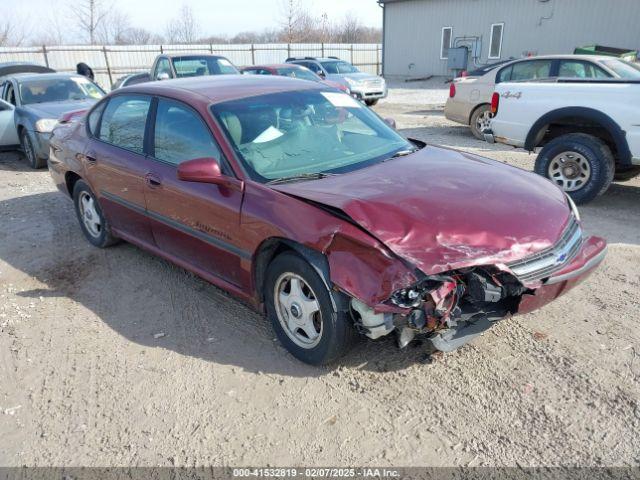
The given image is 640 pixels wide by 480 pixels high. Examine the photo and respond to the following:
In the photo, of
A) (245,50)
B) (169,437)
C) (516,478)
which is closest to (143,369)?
(169,437)

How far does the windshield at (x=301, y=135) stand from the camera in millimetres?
3471

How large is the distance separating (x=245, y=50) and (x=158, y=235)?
27.1 metres

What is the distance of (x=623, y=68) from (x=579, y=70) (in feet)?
2.61

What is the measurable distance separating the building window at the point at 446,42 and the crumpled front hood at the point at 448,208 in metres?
24.6

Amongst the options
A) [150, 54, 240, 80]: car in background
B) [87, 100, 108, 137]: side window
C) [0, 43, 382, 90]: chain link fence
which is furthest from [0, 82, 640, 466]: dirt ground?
[0, 43, 382, 90]: chain link fence

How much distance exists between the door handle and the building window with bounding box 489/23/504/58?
23.2 metres

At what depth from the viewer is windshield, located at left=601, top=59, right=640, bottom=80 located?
7734 mm

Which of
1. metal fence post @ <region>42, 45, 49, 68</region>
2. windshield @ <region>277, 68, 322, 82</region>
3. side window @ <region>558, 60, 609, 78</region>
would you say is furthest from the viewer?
metal fence post @ <region>42, 45, 49, 68</region>

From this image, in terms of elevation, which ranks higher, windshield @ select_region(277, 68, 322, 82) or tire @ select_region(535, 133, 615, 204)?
windshield @ select_region(277, 68, 322, 82)

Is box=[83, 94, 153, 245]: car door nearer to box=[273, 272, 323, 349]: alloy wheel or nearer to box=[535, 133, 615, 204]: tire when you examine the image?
box=[273, 272, 323, 349]: alloy wheel

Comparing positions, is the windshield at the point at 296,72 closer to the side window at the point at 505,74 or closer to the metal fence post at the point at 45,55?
the side window at the point at 505,74

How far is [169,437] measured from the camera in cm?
274

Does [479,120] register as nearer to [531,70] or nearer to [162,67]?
[531,70]

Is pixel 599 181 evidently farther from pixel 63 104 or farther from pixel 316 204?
pixel 63 104
